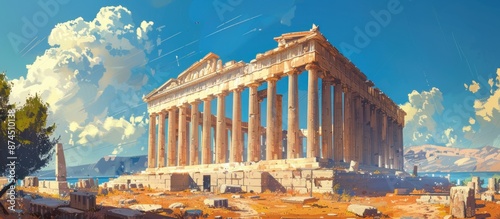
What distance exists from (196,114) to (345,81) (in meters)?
15.8

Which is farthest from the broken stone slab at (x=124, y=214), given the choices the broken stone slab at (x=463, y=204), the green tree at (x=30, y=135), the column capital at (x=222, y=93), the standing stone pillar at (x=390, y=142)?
the standing stone pillar at (x=390, y=142)

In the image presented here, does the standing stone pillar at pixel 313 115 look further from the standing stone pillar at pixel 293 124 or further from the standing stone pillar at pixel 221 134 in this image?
the standing stone pillar at pixel 221 134

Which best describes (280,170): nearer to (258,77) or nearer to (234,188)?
(234,188)

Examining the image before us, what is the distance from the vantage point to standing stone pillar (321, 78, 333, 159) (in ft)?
106

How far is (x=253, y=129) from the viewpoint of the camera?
118ft

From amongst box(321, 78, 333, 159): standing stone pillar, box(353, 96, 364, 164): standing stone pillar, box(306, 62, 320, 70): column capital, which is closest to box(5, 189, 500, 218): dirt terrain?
box(321, 78, 333, 159): standing stone pillar

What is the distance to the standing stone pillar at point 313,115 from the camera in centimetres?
3091

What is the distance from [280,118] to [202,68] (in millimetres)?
10237

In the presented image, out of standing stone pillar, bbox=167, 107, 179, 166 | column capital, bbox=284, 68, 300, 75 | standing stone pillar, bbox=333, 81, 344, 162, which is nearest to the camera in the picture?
column capital, bbox=284, 68, 300, 75

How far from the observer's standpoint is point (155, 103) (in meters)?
53.0

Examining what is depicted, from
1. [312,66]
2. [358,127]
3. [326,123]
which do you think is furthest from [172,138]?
[312,66]

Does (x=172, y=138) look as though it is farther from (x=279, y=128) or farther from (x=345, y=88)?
(x=345, y=88)

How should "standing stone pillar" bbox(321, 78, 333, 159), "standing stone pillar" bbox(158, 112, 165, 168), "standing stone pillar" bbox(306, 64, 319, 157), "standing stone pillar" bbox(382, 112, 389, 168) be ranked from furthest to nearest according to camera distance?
Result: 1. "standing stone pillar" bbox(158, 112, 165, 168)
2. "standing stone pillar" bbox(382, 112, 389, 168)
3. "standing stone pillar" bbox(321, 78, 333, 159)
4. "standing stone pillar" bbox(306, 64, 319, 157)

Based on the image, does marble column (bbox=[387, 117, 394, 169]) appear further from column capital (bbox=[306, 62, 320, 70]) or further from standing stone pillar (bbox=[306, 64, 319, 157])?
column capital (bbox=[306, 62, 320, 70])
